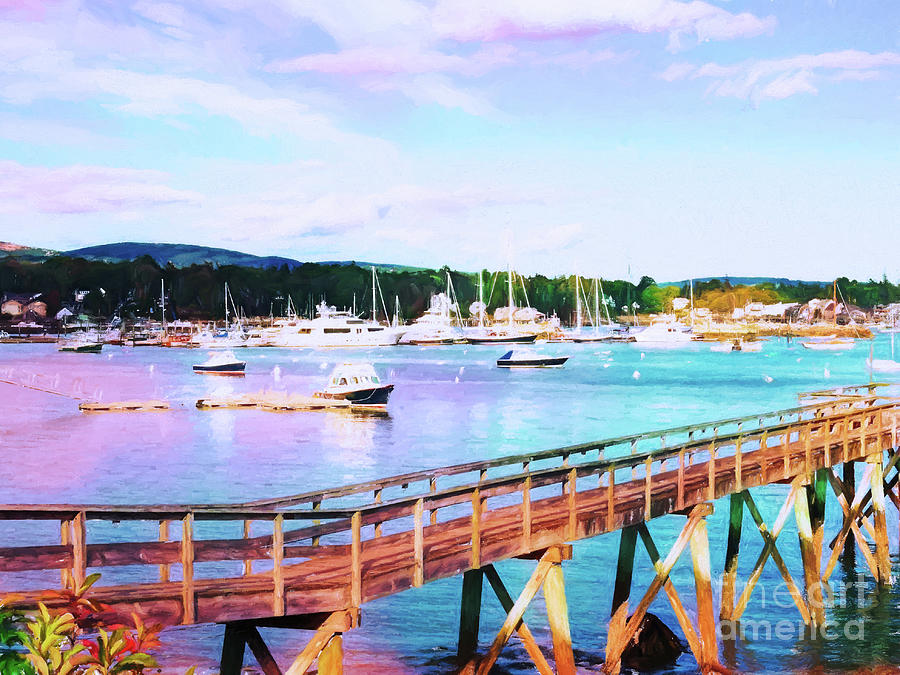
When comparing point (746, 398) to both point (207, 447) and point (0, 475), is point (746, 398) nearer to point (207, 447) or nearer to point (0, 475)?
point (207, 447)

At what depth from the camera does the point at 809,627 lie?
77.9 ft

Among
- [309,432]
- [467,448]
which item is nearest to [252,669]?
[467,448]

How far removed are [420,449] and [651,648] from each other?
39.4 metres

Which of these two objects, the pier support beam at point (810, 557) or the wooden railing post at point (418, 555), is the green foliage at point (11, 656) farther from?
the pier support beam at point (810, 557)

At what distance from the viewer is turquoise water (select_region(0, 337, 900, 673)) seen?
74.3 feet

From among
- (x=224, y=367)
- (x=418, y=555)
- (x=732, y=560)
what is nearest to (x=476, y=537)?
(x=418, y=555)

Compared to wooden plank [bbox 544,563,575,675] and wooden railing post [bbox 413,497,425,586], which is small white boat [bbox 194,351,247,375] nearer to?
wooden plank [bbox 544,563,575,675]

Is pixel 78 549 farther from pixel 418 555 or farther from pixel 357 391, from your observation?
pixel 357 391

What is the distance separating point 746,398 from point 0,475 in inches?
→ 2727

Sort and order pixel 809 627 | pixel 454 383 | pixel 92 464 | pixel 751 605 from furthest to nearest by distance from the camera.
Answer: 1. pixel 454 383
2. pixel 92 464
3. pixel 751 605
4. pixel 809 627

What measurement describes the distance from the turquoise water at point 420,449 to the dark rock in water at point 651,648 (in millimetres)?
338

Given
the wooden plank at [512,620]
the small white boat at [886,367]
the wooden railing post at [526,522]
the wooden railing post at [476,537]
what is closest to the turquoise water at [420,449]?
the small white boat at [886,367]

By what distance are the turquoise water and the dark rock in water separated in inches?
13.3

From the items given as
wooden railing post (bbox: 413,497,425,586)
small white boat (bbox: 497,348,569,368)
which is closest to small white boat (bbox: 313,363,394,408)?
wooden railing post (bbox: 413,497,425,586)
